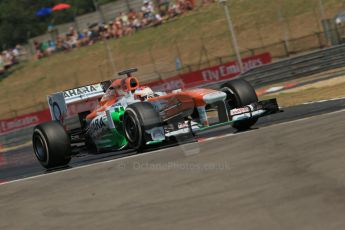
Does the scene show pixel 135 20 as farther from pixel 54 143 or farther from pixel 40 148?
pixel 54 143

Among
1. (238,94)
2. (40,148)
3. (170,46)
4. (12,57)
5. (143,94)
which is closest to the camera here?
(238,94)

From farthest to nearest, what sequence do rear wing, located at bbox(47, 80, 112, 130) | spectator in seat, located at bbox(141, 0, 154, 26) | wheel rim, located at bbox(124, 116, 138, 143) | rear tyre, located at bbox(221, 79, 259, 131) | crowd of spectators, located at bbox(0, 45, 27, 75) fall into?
crowd of spectators, located at bbox(0, 45, 27, 75)
spectator in seat, located at bbox(141, 0, 154, 26)
rear wing, located at bbox(47, 80, 112, 130)
rear tyre, located at bbox(221, 79, 259, 131)
wheel rim, located at bbox(124, 116, 138, 143)

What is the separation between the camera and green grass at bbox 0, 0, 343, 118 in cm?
3684

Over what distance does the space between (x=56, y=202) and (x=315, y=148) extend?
3.22 m

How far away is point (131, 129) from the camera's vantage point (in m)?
10.8

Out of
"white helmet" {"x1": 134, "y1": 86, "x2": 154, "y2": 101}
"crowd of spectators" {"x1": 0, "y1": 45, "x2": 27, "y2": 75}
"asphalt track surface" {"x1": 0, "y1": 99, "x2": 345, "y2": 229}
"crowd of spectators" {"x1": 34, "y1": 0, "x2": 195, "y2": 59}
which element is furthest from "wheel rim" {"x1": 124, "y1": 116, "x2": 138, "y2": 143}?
"crowd of spectators" {"x1": 0, "y1": 45, "x2": 27, "y2": 75}

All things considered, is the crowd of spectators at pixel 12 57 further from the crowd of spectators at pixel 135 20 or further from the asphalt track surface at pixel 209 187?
the asphalt track surface at pixel 209 187

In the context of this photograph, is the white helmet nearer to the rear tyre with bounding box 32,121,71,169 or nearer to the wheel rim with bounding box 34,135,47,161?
the rear tyre with bounding box 32,121,71,169

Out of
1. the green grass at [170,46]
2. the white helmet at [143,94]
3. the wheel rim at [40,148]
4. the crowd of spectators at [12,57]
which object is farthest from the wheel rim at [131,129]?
the crowd of spectators at [12,57]

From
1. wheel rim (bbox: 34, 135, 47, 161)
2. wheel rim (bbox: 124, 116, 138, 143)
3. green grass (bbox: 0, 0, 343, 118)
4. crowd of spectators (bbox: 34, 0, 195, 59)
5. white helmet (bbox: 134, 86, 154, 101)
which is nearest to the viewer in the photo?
wheel rim (bbox: 124, 116, 138, 143)

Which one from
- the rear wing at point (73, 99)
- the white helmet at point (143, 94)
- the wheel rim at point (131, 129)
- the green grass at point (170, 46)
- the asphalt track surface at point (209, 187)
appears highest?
the green grass at point (170, 46)

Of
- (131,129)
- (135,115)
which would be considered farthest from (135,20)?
(135,115)

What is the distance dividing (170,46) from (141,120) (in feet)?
103

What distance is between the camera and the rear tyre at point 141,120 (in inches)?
408
